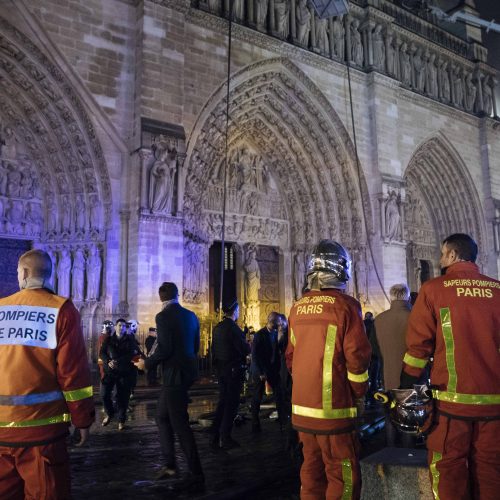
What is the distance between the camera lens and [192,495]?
12.2ft

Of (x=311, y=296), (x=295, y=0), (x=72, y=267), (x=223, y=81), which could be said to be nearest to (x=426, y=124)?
(x=295, y=0)

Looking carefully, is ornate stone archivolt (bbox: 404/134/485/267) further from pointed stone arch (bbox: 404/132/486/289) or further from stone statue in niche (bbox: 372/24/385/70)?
stone statue in niche (bbox: 372/24/385/70)

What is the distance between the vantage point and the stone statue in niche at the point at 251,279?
1456cm

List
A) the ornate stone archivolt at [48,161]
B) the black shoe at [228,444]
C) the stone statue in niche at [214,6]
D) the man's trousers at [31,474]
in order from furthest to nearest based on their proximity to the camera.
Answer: the stone statue in niche at [214,6] < the ornate stone archivolt at [48,161] < the black shoe at [228,444] < the man's trousers at [31,474]

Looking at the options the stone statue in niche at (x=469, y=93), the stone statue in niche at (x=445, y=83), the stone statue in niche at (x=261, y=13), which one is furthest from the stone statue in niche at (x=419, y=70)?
the stone statue in niche at (x=261, y=13)

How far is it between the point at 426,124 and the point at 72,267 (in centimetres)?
1247

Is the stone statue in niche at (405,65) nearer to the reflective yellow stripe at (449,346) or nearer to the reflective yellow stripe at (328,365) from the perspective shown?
the reflective yellow stripe at (449,346)

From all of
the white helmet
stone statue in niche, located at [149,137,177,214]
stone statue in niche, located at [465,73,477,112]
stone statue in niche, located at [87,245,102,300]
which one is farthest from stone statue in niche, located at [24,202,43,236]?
stone statue in niche, located at [465,73,477,112]

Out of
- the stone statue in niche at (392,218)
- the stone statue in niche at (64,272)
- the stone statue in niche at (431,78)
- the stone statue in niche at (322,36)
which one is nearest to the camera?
the stone statue in niche at (64,272)

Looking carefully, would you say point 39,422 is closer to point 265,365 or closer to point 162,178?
point 265,365

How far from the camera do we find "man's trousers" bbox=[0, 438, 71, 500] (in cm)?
235

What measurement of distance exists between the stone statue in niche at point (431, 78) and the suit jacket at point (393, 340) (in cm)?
1521

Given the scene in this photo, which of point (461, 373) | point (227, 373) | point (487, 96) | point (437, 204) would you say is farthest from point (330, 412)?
point (487, 96)

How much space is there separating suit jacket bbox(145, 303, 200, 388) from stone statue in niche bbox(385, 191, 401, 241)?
11.8m
